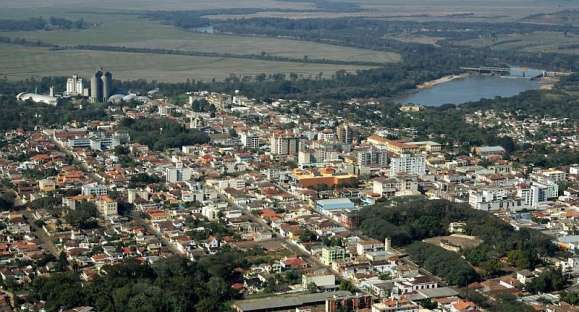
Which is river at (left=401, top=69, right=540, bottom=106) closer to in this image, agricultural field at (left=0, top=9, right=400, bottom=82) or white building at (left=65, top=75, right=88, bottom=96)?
agricultural field at (left=0, top=9, right=400, bottom=82)

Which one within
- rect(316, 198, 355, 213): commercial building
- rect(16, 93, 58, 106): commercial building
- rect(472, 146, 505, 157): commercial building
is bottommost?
rect(16, 93, 58, 106): commercial building

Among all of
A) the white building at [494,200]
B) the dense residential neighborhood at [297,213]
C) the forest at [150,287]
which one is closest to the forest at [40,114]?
the dense residential neighborhood at [297,213]

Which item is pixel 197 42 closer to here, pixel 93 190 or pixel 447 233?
pixel 93 190

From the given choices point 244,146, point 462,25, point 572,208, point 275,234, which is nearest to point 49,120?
point 244,146

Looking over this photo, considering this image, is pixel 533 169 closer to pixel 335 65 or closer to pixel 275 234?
pixel 275 234

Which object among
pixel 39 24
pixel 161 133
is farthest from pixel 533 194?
pixel 39 24

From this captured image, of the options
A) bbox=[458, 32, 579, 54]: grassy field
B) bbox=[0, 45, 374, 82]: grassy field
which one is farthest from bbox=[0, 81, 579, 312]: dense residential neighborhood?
bbox=[458, 32, 579, 54]: grassy field
